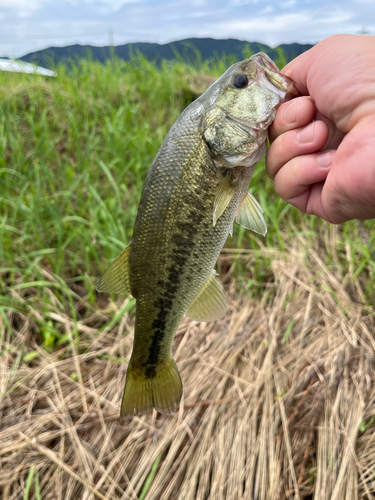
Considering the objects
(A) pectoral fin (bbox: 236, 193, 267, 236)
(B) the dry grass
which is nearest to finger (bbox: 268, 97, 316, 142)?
(A) pectoral fin (bbox: 236, 193, 267, 236)

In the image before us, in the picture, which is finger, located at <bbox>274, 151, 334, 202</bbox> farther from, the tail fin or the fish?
the tail fin

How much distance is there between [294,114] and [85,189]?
120 inches

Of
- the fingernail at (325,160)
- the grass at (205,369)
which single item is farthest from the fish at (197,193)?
the grass at (205,369)

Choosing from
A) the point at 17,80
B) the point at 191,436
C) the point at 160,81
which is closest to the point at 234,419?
the point at 191,436

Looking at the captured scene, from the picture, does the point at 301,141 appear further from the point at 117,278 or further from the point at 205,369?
the point at 205,369

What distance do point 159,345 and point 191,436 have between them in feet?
3.25

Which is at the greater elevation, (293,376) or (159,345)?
(159,345)

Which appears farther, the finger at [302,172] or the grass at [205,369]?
the grass at [205,369]

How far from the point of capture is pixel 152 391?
151 cm

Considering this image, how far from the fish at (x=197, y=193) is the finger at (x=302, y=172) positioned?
0.77 ft

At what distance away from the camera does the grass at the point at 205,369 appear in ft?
6.70

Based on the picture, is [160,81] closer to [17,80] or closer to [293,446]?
[17,80]

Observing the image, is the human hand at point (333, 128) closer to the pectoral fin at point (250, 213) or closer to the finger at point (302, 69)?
the finger at point (302, 69)

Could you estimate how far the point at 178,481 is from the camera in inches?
79.9
